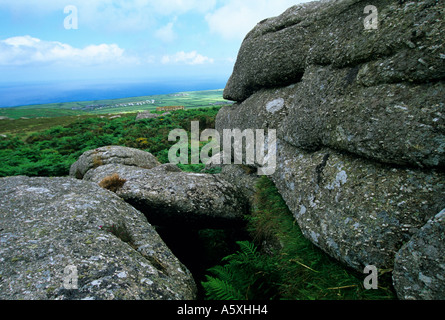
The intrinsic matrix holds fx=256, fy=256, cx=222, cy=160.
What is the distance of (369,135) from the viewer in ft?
16.0

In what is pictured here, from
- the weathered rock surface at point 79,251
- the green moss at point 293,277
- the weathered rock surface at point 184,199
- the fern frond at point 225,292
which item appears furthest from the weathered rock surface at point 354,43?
the weathered rock surface at point 79,251

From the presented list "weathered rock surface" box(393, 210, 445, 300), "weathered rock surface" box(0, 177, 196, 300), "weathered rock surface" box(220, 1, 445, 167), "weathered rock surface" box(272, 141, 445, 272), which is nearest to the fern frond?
"weathered rock surface" box(0, 177, 196, 300)

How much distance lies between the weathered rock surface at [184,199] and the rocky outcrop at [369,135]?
2463 millimetres

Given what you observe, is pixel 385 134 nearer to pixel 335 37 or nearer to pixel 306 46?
pixel 335 37

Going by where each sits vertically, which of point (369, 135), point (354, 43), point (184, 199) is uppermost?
point (354, 43)

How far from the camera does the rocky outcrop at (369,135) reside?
4.11 m

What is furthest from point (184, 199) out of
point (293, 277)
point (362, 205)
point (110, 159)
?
point (110, 159)

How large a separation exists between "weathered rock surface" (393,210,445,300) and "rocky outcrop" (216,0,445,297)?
20cm

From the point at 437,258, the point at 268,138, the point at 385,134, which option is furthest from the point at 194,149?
the point at 437,258

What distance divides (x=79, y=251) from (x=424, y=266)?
18.8 ft

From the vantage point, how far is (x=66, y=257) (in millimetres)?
4867

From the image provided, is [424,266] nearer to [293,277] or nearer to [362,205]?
[362,205]

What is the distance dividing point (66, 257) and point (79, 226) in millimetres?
1098
